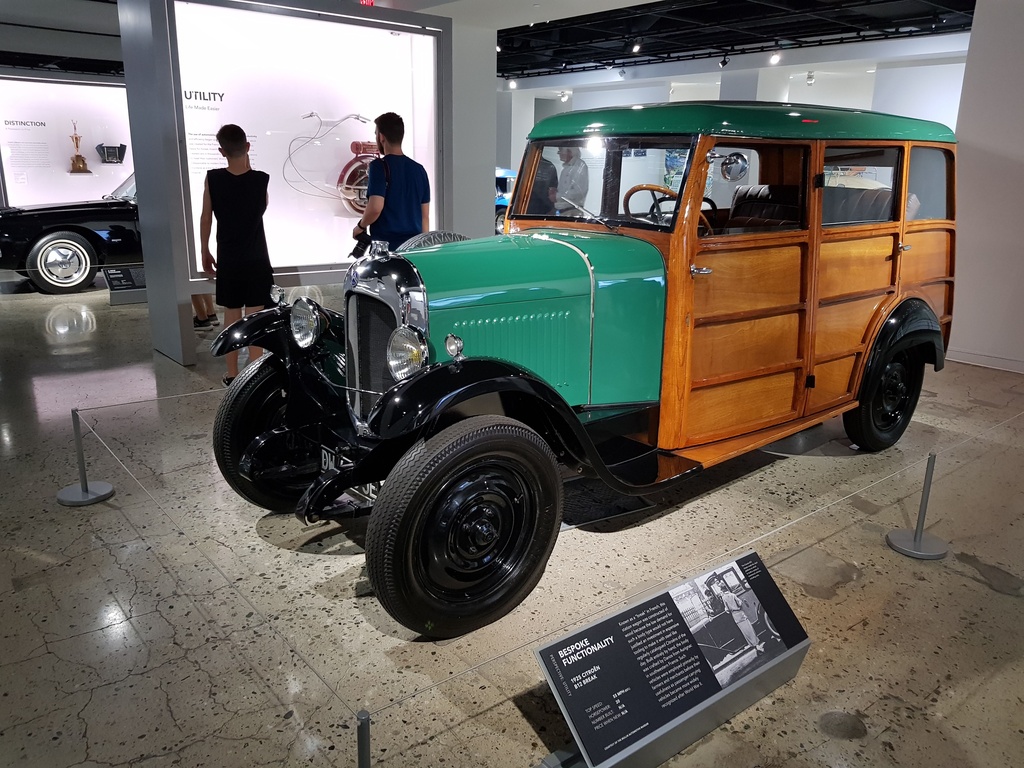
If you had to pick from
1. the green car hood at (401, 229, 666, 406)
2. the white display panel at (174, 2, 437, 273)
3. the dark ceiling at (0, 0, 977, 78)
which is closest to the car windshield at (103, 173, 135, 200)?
the dark ceiling at (0, 0, 977, 78)

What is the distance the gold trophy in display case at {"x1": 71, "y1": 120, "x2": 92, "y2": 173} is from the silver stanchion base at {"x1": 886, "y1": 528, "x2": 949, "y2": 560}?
42.9ft

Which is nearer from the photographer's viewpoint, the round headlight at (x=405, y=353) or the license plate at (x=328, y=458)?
the round headlight at (x=405, y=353)

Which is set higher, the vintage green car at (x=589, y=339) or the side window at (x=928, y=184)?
the side window at (x=928, y=184)

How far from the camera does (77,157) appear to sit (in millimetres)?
12125

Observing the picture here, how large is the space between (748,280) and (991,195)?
4451 millimetres

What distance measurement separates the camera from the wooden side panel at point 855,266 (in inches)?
152

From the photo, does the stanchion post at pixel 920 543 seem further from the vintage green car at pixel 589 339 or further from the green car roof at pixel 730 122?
the green car roof at pixel 730 122

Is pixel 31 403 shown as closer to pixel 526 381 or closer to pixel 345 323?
pixel 345 323

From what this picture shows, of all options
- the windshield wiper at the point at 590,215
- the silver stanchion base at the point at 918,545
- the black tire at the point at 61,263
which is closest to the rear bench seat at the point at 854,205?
the windshield wiper at the point at 590,215

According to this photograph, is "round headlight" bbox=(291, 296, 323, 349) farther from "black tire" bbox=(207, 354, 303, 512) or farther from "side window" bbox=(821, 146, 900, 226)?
"side window" bbox=(821, 146, 900, 226)

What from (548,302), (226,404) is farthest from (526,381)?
(226,404)

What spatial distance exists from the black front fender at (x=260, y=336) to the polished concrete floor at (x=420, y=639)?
2.80 ft

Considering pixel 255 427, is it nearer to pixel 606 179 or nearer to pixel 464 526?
pixel 464 526

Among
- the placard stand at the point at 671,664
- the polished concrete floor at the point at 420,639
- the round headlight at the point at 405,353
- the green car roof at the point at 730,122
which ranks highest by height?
the green car roof at the point at 730,122
